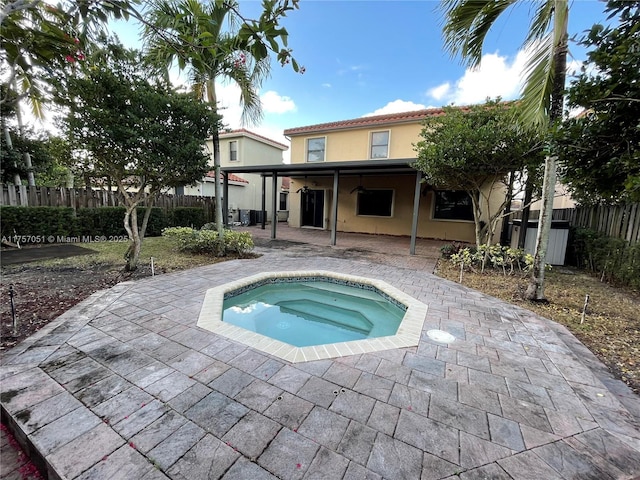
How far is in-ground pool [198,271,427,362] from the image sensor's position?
299 centimetres

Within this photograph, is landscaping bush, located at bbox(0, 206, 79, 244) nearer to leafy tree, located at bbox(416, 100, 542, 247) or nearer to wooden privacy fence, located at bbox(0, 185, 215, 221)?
wooden privacy fence, located at bbox(0, 185, 215, 221)

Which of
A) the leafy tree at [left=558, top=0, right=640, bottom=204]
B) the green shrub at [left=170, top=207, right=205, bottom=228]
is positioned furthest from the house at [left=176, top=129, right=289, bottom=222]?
the leafy tree at [left=558, top=0, right=640, bottom=204]

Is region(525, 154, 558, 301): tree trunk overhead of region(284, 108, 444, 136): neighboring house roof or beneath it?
beneath

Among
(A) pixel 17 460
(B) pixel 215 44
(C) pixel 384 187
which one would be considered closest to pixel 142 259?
(A) pixel 17 460

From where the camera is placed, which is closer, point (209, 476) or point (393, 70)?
point (209, 476)

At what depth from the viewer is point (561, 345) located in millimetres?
3139

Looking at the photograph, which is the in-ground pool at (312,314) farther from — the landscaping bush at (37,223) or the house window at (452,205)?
the house window at (452,205)

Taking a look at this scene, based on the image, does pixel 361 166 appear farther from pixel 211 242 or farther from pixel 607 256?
pixel 607 256

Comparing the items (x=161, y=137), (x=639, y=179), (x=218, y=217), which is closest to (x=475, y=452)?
(x=639, y=179)

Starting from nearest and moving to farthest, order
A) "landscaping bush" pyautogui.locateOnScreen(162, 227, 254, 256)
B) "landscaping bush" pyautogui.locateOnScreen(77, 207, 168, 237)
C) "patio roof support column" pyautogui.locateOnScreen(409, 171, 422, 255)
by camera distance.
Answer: "landscaping bush" pyautogui.locateOnScreen(162, 227, 254, 256)
"patio roof support column" pyautogui.locateOnScreen(409, 171, 422, 255)
"landscaping bush" pyautogui.locateOnScreen(77, 207, 168, 237)

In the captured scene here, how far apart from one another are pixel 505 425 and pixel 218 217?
7096 millimetres

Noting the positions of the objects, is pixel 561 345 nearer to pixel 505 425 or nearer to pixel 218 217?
pixel 505 425

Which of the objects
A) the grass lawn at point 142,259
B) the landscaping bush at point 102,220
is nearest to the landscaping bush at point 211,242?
the grass lawn at point 142,259

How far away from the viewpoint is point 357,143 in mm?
12836
